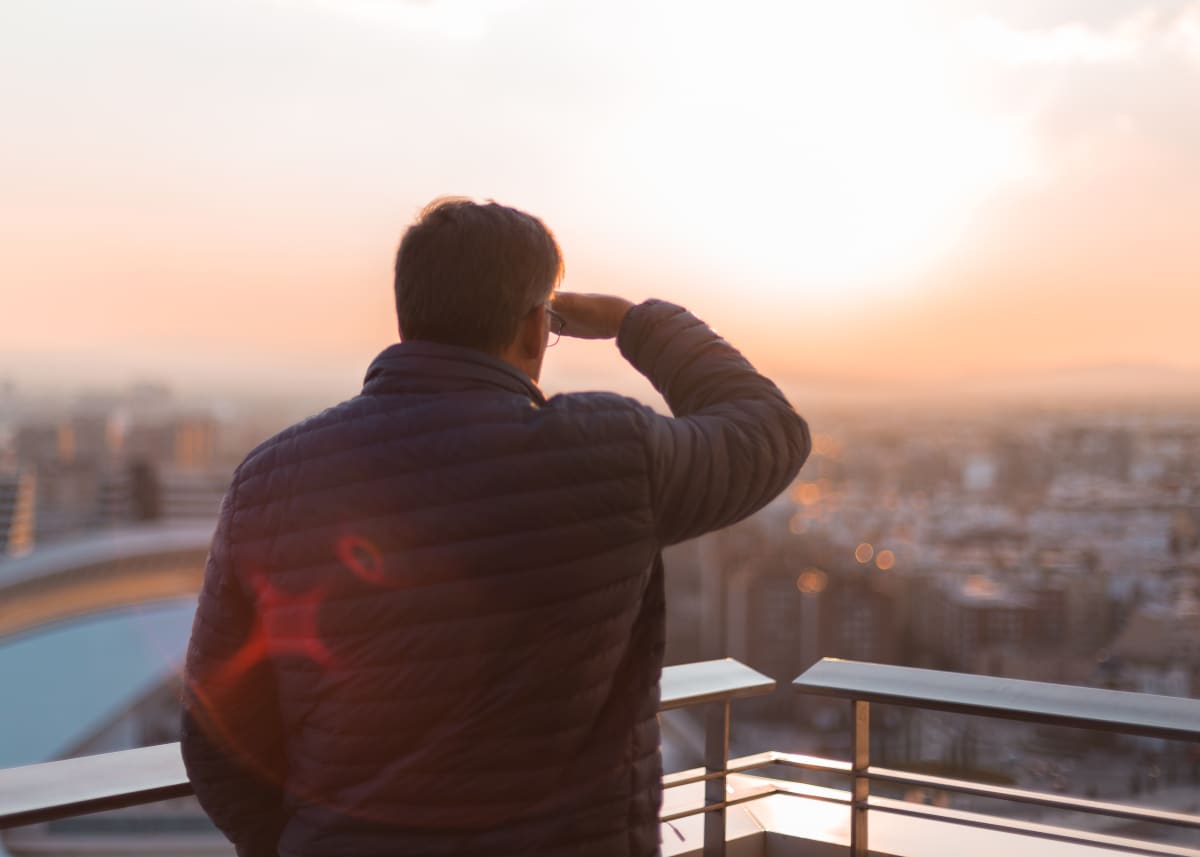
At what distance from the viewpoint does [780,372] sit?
3.68 ft

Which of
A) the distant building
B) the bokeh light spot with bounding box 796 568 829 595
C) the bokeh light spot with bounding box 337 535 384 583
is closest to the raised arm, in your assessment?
the bokeh light spot with bounding box 337 535 384 583

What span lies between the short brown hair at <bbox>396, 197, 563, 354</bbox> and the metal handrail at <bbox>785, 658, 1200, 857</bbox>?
120 cm

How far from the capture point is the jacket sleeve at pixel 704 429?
93cm

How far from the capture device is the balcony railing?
3.98 feet

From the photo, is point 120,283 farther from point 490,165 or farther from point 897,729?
point 897,729

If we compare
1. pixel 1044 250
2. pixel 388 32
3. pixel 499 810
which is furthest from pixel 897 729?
pixel 1044 250

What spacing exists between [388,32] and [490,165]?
135cm

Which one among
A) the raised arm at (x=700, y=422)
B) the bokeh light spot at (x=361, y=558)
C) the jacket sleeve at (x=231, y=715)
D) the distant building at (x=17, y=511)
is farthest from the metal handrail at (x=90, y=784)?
the distant building at (x=17, y=511)

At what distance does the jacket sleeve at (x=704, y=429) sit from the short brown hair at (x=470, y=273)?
170 mm

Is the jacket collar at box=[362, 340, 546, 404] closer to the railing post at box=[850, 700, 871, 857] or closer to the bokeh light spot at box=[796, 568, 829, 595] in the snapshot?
the railing post at box=[850, 700, 871, 857]

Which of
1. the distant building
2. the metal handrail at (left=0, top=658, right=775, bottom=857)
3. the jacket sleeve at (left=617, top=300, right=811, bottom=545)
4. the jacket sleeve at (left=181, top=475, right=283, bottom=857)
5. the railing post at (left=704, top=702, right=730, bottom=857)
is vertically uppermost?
the jacket sleeve at (left=617, top=300, right=811, bottom=545)

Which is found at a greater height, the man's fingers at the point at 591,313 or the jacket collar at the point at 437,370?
the man's fingers at the point at 591,313

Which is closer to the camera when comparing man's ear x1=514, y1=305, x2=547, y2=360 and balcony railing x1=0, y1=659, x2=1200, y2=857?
man's ear x1=514, y1=305, x2=547, y2=360

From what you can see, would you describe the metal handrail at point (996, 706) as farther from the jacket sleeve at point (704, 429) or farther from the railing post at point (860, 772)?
the jacket sleeve at point (704, 429)
